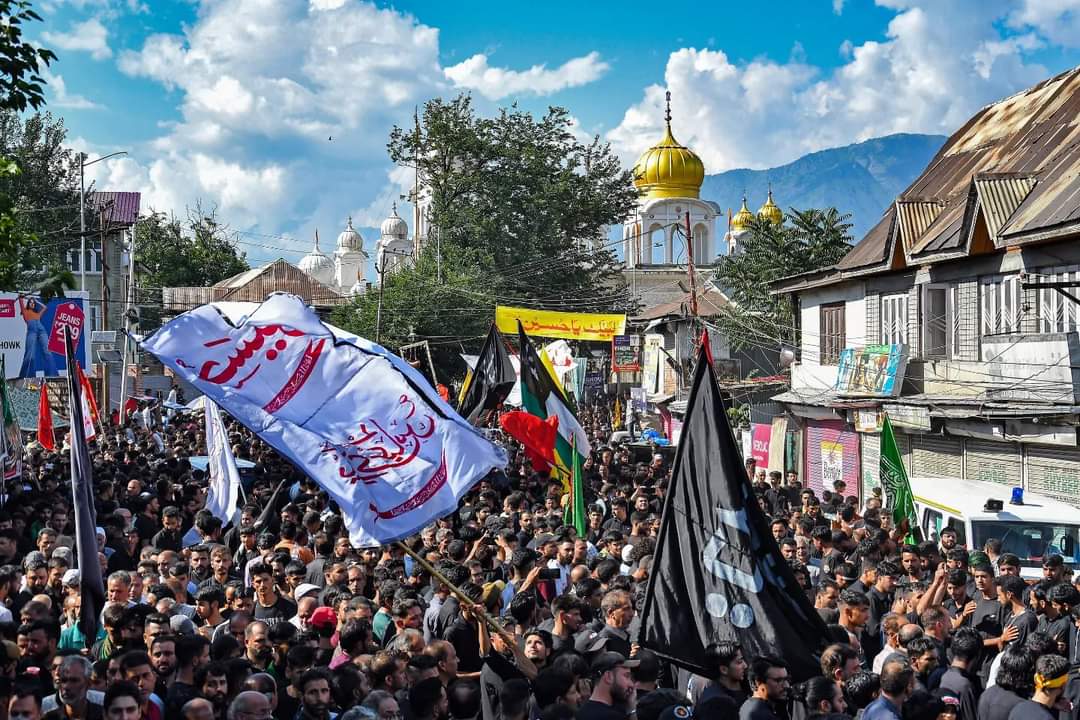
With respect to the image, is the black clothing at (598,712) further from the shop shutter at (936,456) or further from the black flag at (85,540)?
the shop shutter at (936,456)

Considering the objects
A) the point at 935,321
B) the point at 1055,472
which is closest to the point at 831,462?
the point at 935,321

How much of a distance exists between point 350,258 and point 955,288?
89006mm

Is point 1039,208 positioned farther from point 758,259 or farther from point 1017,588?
point 758,259

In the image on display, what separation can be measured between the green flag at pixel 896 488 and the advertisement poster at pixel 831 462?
405 inches

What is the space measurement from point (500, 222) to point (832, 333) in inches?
841

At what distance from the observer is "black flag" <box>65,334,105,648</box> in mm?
7914

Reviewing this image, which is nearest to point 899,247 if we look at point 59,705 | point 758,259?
point 758,259

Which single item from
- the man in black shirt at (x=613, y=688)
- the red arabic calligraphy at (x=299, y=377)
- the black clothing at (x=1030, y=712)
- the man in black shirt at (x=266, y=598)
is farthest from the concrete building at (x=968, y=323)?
the man in black shirt at (x=613, y=688)

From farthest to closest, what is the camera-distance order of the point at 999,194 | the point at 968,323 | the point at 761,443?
the point at 761,443 < the point at 968,323 < the point at 999,194

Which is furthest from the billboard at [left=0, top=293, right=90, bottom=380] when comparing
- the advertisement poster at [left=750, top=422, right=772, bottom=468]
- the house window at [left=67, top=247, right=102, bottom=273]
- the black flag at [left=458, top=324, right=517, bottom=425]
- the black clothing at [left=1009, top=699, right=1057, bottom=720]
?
the house window at [left=67, top=247, right=102, bottom=273]

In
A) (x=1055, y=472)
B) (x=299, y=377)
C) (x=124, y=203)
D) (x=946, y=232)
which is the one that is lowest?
(x=1055, y=472)

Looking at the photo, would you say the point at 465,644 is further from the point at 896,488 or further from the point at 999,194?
the point at 999,194

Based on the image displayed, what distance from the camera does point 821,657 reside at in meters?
6.88

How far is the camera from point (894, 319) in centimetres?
2405
